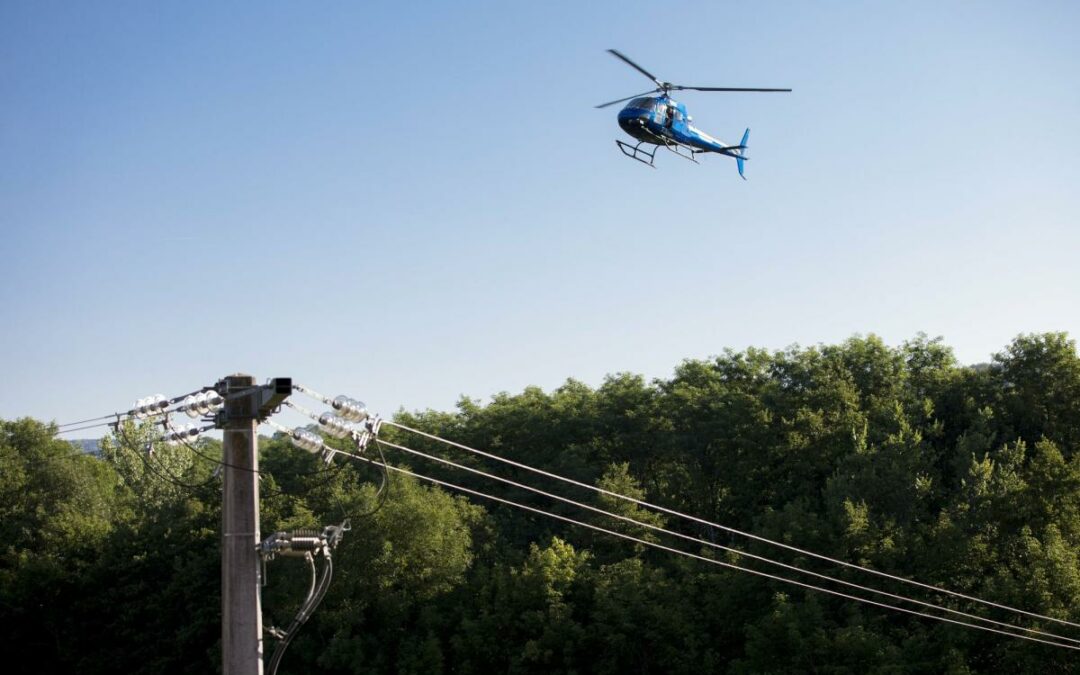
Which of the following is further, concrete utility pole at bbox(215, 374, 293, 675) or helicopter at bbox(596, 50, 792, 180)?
helicopter at bbox(596, 50, 792, 180)

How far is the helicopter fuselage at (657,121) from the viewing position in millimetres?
33312

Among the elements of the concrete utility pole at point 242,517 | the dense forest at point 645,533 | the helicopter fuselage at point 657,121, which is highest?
the helicopter fuselage at point 657,121

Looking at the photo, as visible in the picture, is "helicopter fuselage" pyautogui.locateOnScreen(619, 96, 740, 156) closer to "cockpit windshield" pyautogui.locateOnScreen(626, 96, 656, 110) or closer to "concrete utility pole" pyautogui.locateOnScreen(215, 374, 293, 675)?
"cockpit windshield" pyautogui.locateOnScreen(626, 96, 656, 110)

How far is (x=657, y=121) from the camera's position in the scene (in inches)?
1321

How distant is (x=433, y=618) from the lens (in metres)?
47.5

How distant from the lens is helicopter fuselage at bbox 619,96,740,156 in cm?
3331

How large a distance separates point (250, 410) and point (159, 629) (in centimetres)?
4328

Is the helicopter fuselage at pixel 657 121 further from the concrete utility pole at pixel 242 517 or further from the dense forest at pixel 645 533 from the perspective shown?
the concrete utility pole at pixel 242 517

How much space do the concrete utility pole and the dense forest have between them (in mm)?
24830

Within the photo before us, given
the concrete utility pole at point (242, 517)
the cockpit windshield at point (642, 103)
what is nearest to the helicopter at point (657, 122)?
the cockpit windshield at point (642, 103)

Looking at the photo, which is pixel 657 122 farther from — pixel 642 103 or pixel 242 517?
pixel 242 517

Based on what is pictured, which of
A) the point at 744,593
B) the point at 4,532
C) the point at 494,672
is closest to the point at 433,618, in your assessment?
the point at 494,672

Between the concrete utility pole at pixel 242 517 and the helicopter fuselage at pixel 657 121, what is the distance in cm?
2141

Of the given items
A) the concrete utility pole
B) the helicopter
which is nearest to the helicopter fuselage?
the helicopter
